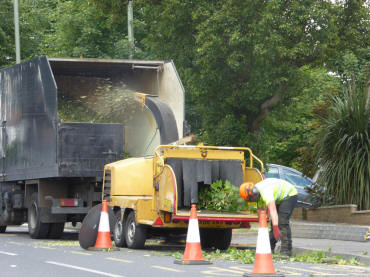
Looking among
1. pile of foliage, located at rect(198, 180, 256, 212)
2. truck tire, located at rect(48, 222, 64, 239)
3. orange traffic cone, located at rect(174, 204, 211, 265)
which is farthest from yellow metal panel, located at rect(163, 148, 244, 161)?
truck tire, located at rect(48, 222, 64, 239)

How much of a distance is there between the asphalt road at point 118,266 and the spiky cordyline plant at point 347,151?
22.2 ft

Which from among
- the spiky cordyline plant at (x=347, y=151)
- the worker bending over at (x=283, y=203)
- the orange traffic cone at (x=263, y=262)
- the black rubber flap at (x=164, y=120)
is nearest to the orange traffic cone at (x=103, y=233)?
the worker bending over at (x=283, y=203)

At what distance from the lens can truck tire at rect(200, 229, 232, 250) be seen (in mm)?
16266

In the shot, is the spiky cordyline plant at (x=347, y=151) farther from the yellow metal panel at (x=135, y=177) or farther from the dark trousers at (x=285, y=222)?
the dark trousers at (x=285, y=222)

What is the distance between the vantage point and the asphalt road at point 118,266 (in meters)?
11.3

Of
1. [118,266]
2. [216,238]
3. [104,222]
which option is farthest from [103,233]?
[118,266]

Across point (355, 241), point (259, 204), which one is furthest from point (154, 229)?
point (355, 241)

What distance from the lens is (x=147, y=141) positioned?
18.8m

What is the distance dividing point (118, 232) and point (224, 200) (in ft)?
7.94

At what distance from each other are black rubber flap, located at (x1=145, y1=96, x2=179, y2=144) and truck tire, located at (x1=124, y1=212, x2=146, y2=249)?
94.4 inches

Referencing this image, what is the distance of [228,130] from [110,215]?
6628 millimetres

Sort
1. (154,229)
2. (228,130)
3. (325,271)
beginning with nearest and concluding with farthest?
(325,271) → (154,229) → (228,130)

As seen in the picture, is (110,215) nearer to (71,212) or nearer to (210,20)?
(71,212)

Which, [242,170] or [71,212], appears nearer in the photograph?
[242,170]
